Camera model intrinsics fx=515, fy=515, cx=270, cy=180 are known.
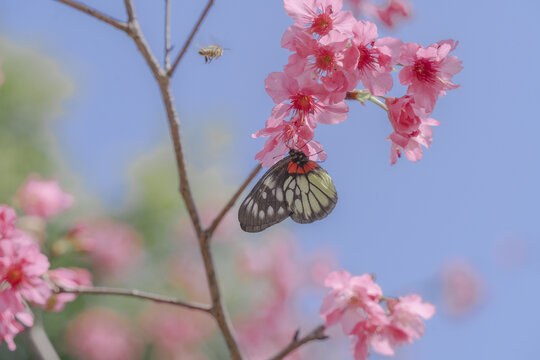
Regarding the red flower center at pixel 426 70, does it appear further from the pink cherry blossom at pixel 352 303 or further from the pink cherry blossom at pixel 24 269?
the pink cherry blossom at pixel 24 269

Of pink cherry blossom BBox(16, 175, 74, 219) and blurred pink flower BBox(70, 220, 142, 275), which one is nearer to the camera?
pink cherry blossom BBox(16, 175, 74, 219)

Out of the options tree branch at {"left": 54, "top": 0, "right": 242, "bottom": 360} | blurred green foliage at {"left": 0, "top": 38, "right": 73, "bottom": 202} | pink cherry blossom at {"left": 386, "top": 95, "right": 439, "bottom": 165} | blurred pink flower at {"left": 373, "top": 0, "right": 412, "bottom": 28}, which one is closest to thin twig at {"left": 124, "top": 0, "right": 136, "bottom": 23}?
tree branch at {"left": 54, "top": 0, "right": 242, "bottom": 360}

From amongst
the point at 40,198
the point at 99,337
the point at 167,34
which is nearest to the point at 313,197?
the point at 167,34

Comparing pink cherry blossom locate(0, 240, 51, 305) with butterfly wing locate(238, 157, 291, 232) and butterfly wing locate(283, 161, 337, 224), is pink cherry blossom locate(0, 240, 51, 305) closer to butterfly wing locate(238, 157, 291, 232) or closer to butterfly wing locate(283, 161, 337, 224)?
butterfly wing locate(238, 157, 291, 232)

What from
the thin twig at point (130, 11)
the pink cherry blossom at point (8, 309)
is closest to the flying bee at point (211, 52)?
the thin twig at point (130, 11)

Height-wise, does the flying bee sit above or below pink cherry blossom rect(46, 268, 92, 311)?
above

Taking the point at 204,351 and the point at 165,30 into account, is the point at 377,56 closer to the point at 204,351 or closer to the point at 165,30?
the point at 165,30

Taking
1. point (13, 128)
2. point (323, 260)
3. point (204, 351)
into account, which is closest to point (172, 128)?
point (323, 260)
